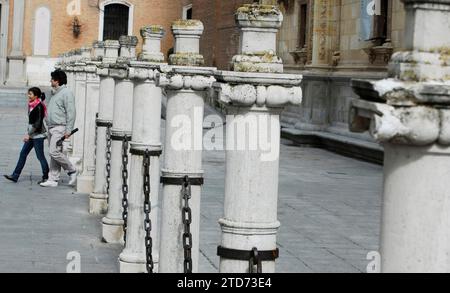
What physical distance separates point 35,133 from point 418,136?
11.6 meters

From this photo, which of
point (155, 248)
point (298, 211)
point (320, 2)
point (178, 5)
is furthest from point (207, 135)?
point (178, 5)

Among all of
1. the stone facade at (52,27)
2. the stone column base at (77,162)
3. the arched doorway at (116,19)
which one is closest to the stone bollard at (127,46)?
the stone column base at (77,162)

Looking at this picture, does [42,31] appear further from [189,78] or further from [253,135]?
[253,135]

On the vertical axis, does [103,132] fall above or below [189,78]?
below

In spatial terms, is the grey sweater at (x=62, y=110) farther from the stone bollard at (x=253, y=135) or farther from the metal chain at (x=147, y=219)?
the stone bollard at (x=253, y=135)

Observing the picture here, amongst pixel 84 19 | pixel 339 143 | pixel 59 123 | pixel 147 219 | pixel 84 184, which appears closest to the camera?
pixel 147 219

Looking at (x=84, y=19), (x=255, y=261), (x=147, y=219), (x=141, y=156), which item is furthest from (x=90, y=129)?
(x=84, y=19)

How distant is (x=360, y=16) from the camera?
2019 centimetres

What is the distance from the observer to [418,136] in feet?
10.3

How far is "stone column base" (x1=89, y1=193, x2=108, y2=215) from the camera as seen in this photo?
1134 cm

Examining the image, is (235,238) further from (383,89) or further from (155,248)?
(155,248)

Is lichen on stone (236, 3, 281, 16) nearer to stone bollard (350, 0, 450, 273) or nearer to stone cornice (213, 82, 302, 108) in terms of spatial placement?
stone cornice (213, 82, 302, 108)

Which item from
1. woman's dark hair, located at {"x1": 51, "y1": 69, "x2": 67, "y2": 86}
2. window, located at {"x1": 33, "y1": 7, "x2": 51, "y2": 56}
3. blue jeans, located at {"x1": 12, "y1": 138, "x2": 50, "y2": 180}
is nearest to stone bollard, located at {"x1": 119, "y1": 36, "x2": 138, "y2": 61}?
woman's dark hair, located at {"x1": 51, "y1": 69, "x2": 67, "y2": 86}

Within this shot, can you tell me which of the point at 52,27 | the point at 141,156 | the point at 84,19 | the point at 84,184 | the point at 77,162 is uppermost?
the point at 84,19
